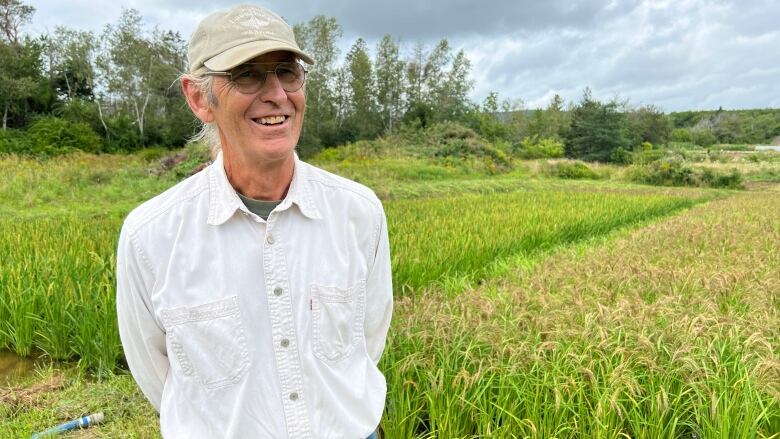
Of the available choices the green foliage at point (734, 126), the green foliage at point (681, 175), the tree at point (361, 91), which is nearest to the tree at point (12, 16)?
the tree at point (361, 91)

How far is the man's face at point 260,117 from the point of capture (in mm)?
1325

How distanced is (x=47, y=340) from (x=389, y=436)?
8.67 ft

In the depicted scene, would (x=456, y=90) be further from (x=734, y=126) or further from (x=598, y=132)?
(x=734, y=126)

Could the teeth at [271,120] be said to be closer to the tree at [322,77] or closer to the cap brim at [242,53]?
the cap brim at [242,53]

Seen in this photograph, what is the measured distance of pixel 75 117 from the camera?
2727 centimetres

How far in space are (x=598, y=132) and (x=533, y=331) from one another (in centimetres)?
3818

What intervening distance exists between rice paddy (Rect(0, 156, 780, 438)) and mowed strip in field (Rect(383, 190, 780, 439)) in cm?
1

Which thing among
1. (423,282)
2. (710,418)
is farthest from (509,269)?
(710,418)

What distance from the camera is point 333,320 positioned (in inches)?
57.9

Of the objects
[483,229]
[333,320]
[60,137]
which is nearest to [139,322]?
[333,320]

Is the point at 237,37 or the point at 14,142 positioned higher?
the point at 237,37

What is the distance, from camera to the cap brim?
1.24 m

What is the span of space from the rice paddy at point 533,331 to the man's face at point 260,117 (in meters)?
1.40

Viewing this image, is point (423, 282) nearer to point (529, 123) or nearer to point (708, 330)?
point (708, 330)
